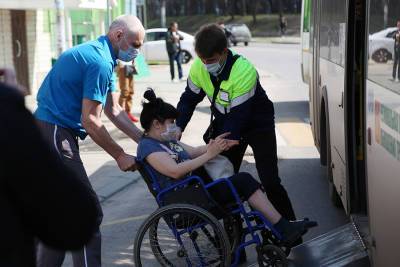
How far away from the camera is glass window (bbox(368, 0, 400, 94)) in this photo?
3789mm

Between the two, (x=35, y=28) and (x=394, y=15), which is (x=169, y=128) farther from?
(x=35, y=28)

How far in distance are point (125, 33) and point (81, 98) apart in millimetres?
508

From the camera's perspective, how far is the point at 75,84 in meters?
4.66

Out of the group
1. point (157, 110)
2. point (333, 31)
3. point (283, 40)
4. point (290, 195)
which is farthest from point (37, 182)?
point (283, 40)

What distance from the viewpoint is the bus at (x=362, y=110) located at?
379 cm

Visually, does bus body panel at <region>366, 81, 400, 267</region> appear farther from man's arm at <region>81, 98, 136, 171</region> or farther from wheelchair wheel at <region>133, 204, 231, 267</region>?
man's arm at <region>81, 98, 136, 171</region>

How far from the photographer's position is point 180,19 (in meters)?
88.4

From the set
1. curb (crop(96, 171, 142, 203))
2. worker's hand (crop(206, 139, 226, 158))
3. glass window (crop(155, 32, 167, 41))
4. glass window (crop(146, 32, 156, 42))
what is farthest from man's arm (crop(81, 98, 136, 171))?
glass window (crop(146, 32, 156, 42))

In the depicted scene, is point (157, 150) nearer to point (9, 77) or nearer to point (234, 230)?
point (234, 230)

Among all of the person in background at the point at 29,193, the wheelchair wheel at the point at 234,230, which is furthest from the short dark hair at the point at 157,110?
the person in background at the point at 29,193

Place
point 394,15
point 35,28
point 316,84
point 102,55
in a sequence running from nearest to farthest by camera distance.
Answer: point 394,15
point 102,55
point 316,84
point 35,28

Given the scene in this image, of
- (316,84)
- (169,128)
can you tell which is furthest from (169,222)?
(316,84)

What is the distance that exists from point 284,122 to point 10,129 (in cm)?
1201

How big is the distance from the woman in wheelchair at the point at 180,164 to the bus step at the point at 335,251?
21cm
